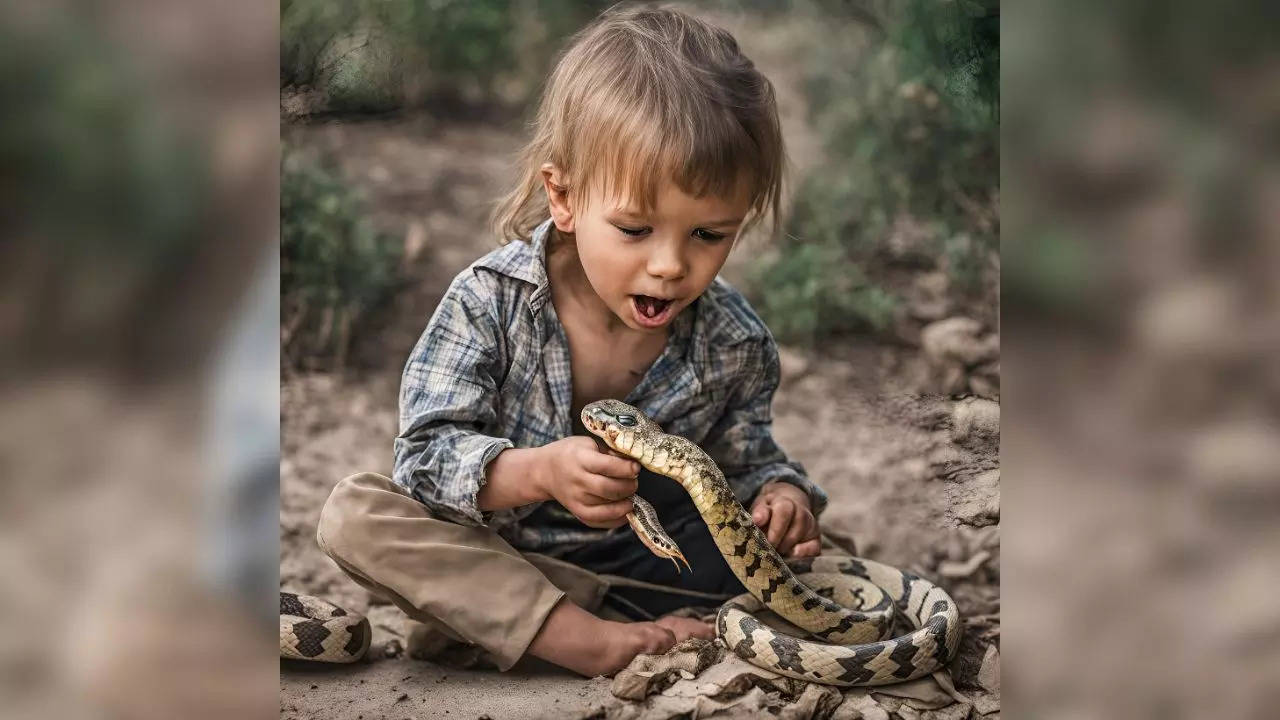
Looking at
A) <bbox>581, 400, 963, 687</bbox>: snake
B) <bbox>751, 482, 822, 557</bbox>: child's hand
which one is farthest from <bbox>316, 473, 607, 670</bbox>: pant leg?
<bbox>751, 482, 822, 557</bbox>: child's hand

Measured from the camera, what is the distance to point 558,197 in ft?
5.72

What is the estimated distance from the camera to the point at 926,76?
1823mm

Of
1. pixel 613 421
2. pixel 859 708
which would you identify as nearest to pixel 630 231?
pixel 613 421

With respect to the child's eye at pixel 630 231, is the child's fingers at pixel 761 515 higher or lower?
lower

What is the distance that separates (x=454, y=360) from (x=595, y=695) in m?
0.53

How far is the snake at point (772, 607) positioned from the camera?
162 cm

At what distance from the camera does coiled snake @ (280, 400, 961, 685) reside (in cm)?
162

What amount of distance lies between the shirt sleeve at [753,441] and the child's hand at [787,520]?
0.03 meters

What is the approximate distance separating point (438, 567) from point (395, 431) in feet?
2.30

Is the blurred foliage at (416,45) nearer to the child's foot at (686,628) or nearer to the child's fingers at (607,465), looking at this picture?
the child's fingers at (607,465)
